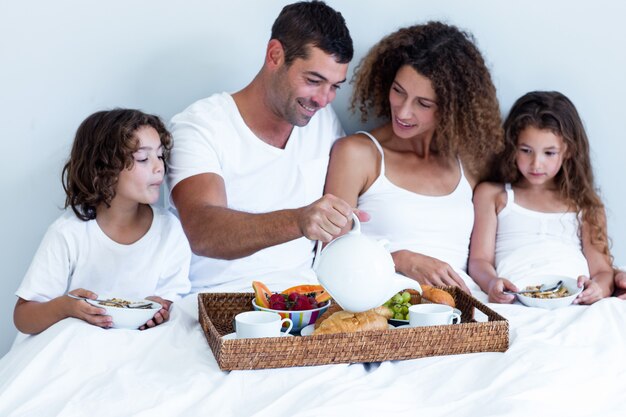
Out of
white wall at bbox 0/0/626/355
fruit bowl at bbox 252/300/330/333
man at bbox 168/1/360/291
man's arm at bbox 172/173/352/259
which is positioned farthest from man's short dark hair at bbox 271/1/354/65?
fruit bowl at bbox 252/300/330/333

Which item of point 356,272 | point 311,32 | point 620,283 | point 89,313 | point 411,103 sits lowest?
point 620,283

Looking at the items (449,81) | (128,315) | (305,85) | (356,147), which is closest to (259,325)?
(128,315)

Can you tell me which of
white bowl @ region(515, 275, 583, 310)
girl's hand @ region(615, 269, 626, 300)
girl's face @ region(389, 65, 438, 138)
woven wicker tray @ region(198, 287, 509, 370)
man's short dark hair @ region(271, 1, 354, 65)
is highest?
man's short dark hair @ region(271, 1, 354, 65)

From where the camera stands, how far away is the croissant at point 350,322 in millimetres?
1414

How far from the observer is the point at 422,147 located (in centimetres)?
236

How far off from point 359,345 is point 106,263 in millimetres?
816

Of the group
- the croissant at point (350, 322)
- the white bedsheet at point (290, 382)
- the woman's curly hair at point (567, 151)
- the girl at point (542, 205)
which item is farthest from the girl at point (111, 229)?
the woman's curly hair at point (567, 151)

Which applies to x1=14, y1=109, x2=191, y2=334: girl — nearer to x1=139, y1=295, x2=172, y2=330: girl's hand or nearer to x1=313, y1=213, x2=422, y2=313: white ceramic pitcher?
x1=139, y1=295, x2=172, y2=330: girl's hand

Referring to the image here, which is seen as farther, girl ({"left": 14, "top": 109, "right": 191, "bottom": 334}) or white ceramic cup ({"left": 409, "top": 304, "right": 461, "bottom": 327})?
girl ({"left": 14, "top": 109, "right": 191, "bottom": 334})

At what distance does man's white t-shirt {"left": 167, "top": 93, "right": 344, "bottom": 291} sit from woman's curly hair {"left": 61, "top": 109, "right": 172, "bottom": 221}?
0.14 meters

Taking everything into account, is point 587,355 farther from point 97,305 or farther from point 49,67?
point 49,67

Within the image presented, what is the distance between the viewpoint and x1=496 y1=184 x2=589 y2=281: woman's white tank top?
2246mm

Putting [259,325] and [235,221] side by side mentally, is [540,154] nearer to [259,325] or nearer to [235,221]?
[235,221]

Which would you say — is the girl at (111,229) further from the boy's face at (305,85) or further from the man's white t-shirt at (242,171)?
the boy's face at (305,85)
